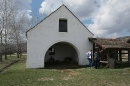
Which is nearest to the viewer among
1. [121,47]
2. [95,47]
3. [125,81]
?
[125,81]

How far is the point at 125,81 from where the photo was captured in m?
10.6

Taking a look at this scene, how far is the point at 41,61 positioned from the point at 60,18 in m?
5.21

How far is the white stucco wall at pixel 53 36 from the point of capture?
1741cm

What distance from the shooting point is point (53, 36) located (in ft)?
59.7

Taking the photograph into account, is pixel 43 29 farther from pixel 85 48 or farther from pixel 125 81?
pixel 125 81

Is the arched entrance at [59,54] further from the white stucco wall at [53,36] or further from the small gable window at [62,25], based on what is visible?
the small gable window at [62,25]

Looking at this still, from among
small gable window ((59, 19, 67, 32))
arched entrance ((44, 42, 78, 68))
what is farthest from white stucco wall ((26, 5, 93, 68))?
arched entrance ((44, 42, 78, 68))

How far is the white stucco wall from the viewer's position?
17406 millimetres

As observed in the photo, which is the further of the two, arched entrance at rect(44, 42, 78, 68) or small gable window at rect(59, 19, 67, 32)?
arched entrance at rect(44, 42, 78, 68)

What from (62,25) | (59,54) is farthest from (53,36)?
(59,54)

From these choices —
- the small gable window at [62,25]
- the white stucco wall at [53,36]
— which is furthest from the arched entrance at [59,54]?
the small gable window at [62,25]

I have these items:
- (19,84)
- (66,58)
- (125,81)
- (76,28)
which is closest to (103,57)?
(76,28)

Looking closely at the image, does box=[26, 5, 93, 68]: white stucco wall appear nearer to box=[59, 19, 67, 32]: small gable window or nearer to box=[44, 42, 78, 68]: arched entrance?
box=[59, 19, 67, 32]: small gable window

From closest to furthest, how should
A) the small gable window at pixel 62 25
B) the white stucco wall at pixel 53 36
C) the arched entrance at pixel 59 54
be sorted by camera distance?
the white stucco wall at pixel 53 36 → the small gable window at pixel 62 25 → the arched entrance at pixel 59 54
